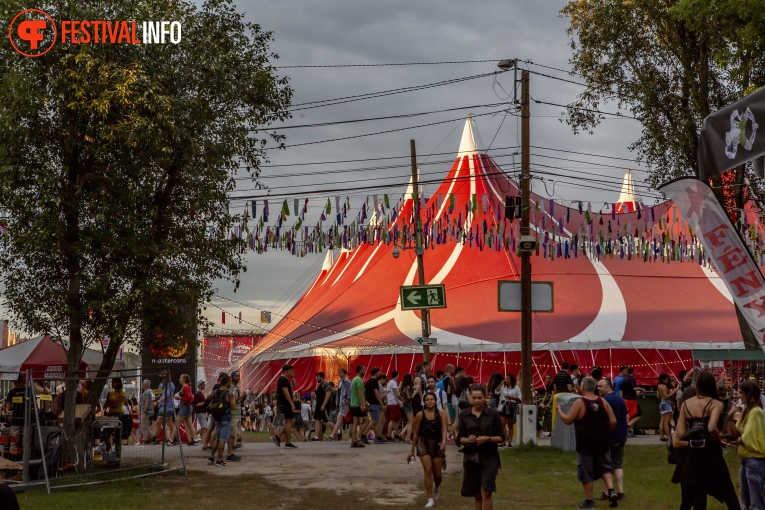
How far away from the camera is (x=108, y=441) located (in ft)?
50.1

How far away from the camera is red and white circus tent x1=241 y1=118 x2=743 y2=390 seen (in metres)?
26.8

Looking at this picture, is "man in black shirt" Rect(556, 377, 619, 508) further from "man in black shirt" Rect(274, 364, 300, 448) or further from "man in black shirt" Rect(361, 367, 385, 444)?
"man in black shirt" Rect(361, 367, 385, 444)

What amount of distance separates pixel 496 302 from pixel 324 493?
17.4 m

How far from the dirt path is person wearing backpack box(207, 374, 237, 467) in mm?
363

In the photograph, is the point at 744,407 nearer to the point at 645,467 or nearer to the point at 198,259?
the point at 645,467

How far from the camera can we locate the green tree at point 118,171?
45.2ft

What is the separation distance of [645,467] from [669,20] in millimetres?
9783

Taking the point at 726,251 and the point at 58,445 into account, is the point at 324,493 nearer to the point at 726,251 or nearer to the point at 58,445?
the point at 58,445

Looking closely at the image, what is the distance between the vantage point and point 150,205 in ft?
48.0

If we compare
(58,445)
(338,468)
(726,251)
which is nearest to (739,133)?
(726,251)

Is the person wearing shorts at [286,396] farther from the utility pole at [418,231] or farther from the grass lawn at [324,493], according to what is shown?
the utility pole at [418,231]

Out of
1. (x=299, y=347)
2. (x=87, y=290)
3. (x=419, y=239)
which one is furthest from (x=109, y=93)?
(x=299, y=347)

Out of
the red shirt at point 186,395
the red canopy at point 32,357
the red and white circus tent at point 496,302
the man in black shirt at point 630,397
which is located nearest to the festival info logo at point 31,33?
the red shirt at point 186,395

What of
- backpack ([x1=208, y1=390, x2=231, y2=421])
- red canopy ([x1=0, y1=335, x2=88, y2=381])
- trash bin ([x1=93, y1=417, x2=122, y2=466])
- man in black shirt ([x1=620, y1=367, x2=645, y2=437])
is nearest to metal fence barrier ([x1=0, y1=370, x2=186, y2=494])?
trash bin ([x1=93, y1=417, x2=122, y2=466])
